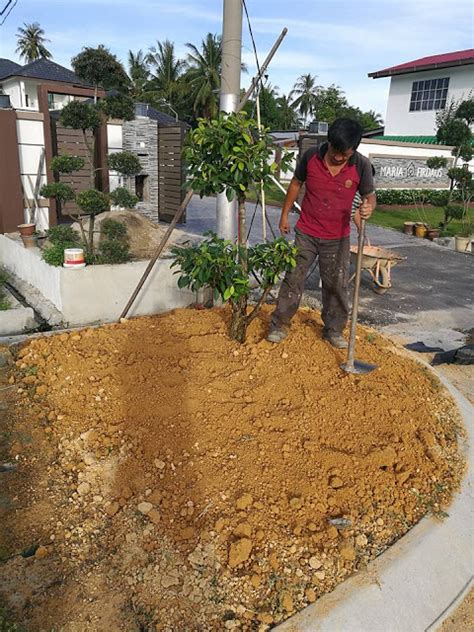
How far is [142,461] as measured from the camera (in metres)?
2.97

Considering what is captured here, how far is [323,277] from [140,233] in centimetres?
346

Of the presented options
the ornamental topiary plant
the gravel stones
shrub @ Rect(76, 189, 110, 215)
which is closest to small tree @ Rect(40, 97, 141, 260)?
shrub @ Rect(76, 189, 110, 215)

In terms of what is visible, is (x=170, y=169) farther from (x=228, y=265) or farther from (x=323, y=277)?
(x=228, y=265)

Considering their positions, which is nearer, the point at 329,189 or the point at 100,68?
the point at 329,189

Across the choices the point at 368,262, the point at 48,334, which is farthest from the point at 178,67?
the point at 48,334

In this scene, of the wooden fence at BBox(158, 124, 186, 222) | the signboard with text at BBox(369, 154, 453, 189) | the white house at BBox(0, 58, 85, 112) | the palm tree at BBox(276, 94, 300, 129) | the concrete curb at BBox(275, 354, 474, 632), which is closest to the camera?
the concrete curb at BBox(275, 354, 474, 632)

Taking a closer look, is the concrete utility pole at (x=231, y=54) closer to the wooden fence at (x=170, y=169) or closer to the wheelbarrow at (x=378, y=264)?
the wheelbarrow at (x=378, y=264)

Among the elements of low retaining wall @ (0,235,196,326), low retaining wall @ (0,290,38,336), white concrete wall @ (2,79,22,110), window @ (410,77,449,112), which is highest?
window @ (410,77,449,112)

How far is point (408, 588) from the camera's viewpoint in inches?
93.0

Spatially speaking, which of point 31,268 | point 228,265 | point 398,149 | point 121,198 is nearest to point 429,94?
point 398,149

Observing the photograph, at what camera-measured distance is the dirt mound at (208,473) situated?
7.43ft

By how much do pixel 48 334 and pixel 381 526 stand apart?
123 inches

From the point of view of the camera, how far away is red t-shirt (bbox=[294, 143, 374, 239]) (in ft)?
12.5

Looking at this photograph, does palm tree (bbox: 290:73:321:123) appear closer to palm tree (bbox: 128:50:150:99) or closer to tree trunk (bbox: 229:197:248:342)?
palm tree (bbox: 128:50:150:99)
